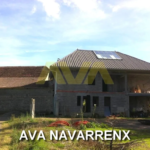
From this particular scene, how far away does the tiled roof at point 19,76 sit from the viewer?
21.6 metres

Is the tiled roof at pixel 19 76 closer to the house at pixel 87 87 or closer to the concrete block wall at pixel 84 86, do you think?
the house at pixel 87 87

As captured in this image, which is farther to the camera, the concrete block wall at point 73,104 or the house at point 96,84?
the house at point 96,84

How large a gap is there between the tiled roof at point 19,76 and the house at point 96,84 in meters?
5.14

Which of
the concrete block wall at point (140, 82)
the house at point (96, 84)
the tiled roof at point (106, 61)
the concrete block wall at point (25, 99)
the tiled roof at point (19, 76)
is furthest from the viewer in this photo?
the tiled roof at point (19, 76)

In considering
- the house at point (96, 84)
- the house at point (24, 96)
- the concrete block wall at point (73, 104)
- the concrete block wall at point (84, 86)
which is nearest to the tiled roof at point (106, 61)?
the house at point (96, 84)

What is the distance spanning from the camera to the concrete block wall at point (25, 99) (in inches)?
773

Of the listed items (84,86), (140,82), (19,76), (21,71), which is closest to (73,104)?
(84,86)

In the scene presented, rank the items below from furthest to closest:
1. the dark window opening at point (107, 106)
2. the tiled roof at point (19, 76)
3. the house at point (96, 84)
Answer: the tiled roof at point (19, 76)
the dark window opening at point (107, 106)
the house at point (96, 84)

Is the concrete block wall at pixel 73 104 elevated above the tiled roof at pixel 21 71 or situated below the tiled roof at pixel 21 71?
below

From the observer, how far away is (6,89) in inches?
817

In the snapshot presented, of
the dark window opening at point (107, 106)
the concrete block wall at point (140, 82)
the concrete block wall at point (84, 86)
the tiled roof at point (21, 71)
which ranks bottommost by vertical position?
the dark window opening at point (107, 106)

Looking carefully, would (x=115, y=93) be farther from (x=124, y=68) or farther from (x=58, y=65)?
(x=58, y=65)

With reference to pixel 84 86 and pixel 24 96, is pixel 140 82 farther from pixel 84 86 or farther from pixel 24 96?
pixel 24 96

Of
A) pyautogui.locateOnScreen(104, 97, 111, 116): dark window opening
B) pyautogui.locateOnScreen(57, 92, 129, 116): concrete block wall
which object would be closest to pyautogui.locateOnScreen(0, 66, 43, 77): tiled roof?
pyautogui.locateOnScreen(57, 92, 129, 116): concrete block wall
